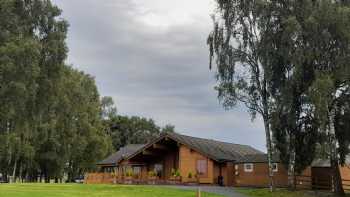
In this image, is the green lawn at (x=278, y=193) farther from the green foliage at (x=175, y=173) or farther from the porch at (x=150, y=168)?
the green foliage at (x=175, y=173)

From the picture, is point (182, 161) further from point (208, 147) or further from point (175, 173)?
point (208, 147)

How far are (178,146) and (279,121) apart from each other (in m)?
15.0

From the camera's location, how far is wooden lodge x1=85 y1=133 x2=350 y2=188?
44125 millimetres

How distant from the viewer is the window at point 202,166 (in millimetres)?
45625

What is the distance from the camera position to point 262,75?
37.2 m

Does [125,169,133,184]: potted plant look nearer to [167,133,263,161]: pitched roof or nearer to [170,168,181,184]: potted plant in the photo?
[170,168,181,184]: potted plant

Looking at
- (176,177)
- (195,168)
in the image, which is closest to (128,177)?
(176,177)

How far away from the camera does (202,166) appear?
45.8m

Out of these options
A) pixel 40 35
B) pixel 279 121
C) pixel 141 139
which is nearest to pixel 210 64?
pixel 279 121

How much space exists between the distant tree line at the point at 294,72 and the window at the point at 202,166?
886cm

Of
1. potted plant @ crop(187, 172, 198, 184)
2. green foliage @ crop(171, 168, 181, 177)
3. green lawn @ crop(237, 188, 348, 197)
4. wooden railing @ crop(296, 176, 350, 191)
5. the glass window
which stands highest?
the glass window

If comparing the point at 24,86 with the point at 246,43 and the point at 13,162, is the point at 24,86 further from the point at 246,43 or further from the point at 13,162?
the point at 13,162

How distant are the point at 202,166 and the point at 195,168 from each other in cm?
64

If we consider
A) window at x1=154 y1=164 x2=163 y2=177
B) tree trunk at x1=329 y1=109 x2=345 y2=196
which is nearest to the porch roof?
window at x1=154 y1=164 x2=163 y2=177
